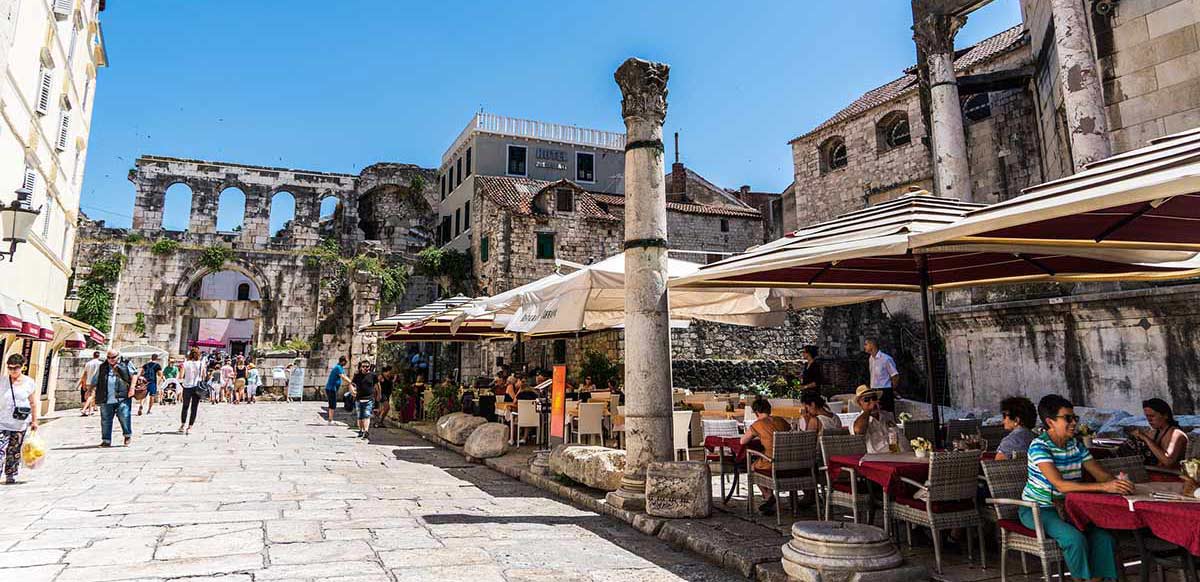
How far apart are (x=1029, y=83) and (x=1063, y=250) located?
51.4ft

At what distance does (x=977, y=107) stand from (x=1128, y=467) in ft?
63.2

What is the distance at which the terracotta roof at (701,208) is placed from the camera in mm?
26891

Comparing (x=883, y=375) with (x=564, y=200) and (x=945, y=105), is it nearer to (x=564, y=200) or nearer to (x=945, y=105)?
(x=945, y=105)

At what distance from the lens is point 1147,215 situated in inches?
155

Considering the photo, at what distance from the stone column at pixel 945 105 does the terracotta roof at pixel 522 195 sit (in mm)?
14081

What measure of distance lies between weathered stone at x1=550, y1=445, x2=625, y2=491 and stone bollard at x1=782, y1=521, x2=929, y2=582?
2658 mm

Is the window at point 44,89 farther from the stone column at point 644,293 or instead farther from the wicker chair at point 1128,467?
the wicker chair at point 1128,467

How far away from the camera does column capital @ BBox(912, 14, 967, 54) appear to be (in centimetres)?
1428

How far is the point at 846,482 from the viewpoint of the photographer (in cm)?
472

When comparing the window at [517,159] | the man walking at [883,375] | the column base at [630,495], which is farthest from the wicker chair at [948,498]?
the window at [517,159]

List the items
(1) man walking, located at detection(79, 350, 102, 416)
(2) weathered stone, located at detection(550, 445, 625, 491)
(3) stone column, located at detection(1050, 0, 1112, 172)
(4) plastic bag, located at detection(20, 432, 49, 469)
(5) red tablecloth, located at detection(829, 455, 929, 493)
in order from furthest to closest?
(1) man walking, located at detection(79, 350, 102, 416) < (3) stone column, located at detection(1050, 0, 1112, 172) < (4) plastic bag, located at detection(20, 432, 49, 469) < (2) weathered stone, located at detection(550, 445, 625, 491) < (5) red tablecloth, located at detection(829, 455, 929, 493)

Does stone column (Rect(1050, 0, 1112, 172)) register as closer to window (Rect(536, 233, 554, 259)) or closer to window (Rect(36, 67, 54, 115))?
window (Rect(536, 233, 554, 259))

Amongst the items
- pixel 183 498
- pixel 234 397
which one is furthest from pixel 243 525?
pixel 234 397

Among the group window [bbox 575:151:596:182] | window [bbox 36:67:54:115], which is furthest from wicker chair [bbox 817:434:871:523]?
window [bbox 575:151:596:182]
